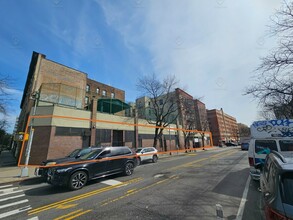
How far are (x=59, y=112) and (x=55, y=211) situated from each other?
50.1ft

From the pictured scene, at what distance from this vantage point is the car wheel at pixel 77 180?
7.12 meters

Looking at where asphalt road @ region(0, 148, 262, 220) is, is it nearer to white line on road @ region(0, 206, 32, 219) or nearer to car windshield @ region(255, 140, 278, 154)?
white line on road @ region(0, 206, 32, 219)

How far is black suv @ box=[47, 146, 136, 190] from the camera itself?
→ 7062mm

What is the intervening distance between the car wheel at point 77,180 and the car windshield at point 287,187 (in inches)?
297

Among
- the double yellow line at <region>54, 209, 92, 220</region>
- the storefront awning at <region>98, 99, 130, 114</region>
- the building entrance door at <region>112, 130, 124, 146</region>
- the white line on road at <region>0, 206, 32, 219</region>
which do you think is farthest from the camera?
the storefront awning at <region>98, 99, 130, 114</region>

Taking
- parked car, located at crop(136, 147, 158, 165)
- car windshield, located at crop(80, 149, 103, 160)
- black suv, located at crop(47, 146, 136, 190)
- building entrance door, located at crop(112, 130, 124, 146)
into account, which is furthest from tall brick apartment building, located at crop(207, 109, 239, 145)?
car windshield, located at crop(80, 149, 103, 160)

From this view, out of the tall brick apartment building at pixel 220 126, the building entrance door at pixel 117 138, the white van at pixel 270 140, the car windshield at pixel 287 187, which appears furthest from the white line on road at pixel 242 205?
the tall brick apartment building at pixel 220 126

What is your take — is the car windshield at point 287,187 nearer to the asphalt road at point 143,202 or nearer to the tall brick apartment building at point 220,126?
the asphalt road at point 143,202

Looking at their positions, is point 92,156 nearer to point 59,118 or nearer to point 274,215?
point 274,215

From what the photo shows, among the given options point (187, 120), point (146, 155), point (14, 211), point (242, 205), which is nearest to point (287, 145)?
Answer: point (242, 205)

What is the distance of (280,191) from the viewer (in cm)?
220

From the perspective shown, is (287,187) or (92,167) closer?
(287,187)

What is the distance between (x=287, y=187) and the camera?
217cm

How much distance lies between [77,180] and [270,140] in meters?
9.04
